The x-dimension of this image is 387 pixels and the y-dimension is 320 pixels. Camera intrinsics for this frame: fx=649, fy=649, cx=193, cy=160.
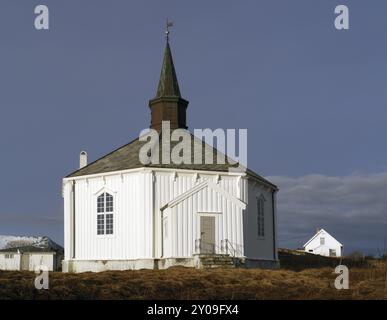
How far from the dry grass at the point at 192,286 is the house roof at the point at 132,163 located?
7.84m

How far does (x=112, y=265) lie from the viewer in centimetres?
3150

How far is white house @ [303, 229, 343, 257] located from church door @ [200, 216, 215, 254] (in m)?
52.0

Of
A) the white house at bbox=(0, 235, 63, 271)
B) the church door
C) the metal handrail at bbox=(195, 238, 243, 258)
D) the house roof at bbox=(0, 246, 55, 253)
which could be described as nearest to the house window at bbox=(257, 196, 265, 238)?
the metal handrail at bbox=(195, 238, 243, 258)

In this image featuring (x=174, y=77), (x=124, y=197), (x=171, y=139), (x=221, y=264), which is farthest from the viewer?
(x=174, y=77)

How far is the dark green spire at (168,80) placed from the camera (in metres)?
38.0

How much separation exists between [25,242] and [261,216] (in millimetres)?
30744

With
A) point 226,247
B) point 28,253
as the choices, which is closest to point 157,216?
point 226,247

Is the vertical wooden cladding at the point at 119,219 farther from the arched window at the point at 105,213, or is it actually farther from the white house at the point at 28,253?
the white house at the point at 28,253

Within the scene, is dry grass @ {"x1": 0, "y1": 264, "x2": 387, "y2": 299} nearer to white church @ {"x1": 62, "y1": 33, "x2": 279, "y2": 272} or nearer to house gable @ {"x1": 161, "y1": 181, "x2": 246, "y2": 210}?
white church @ {"x1": 62, "y1": 33, "x2": 279, "y2": 272}

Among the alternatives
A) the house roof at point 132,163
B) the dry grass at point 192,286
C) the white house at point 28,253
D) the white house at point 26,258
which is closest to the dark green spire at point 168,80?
the house roof at point 132,163

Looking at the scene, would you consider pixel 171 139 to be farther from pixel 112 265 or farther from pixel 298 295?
pixel 298 295

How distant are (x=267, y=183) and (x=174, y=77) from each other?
8.43m
